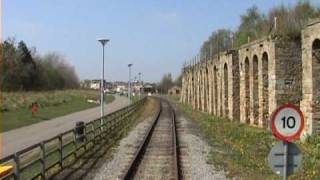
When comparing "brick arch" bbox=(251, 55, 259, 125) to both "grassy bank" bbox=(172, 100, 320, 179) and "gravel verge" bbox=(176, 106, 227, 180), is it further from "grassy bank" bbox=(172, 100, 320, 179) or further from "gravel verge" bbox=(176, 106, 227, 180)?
"gravel verge" bbox=(176, 106, 227, 180)

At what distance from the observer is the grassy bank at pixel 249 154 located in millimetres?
16328

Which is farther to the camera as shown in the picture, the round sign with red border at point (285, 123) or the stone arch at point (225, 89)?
the stone arch at point (225, 89)

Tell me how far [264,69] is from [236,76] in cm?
919

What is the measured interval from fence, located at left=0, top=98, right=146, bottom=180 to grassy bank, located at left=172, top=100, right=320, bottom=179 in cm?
442

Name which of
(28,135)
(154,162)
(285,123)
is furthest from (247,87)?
(285,123)

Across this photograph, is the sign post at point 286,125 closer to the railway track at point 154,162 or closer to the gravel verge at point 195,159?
the railway track at point 154,162

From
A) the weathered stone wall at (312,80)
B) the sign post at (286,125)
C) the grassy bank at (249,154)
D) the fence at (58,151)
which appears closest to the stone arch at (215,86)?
the fence at (58,151)

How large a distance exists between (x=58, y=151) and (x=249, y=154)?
667cm

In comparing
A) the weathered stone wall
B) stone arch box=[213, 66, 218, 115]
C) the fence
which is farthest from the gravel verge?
stone arch box=[213, 66, 218, 115]

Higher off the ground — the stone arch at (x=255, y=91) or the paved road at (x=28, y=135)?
the stone arch at (x=255, y=91)

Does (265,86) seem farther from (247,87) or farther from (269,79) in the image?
(247,87)

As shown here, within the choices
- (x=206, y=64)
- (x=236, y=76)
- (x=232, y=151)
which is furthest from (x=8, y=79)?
(x=232, y=151)

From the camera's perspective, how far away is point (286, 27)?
29.2 metres

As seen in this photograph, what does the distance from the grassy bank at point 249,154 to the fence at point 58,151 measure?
4.42 m
